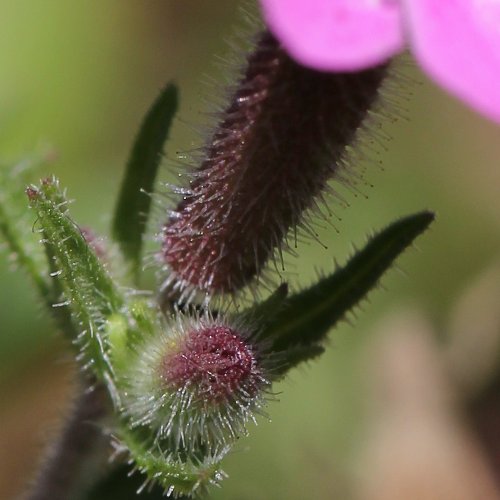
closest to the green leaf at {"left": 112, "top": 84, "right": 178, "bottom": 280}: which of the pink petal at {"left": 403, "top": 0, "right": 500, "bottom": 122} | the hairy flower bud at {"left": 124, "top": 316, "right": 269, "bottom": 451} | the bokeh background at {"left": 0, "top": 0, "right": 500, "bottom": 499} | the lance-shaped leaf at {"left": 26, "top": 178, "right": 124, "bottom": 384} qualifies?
the lance-shaped leaf at {"left": 26, "top": 178, "right": 124, "bottom": 384}

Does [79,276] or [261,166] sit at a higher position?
[79,276]

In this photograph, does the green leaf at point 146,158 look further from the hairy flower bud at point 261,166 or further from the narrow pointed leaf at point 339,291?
the narrow pointed leaf at point 339,291

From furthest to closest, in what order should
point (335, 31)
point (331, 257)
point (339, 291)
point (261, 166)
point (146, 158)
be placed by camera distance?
point (331, 257) < point (146, 158) < point (339, 291) < point (261, 166) < point (335, 31)

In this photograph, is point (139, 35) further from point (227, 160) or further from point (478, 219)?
point (227, 160)

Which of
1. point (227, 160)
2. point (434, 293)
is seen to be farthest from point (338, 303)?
point (434, 293)

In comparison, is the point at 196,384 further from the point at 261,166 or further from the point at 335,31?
the point at 335,31

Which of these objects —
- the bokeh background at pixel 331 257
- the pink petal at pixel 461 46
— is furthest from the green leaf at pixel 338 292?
the bokeh background at pixel 331 257

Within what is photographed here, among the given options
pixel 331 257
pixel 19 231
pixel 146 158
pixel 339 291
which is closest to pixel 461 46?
pixel 339 291

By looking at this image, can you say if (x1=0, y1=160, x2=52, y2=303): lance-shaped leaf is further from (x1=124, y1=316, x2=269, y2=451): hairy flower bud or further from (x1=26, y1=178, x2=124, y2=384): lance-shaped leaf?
(x1=124, y1=316, x2=269, y2=451): hairy flower bud
